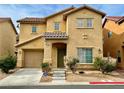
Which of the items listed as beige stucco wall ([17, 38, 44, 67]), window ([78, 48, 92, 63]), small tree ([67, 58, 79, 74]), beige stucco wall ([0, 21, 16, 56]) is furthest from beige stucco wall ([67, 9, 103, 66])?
beige stucco wall ([0, 21, 16, 56])

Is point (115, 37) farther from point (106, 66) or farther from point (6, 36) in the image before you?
point (6, 36)

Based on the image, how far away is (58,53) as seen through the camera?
27812 millimetres

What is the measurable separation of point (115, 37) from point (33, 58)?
11366mm

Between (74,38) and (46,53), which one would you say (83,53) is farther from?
(46,53)

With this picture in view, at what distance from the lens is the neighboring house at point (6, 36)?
3246cm

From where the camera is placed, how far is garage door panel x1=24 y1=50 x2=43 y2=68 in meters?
30.2

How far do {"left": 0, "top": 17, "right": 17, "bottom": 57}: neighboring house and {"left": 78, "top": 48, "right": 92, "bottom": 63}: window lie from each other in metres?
11.9

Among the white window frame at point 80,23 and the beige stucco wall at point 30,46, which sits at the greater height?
the white window frame at point 80,23

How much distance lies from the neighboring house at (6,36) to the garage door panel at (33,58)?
12.0 ft

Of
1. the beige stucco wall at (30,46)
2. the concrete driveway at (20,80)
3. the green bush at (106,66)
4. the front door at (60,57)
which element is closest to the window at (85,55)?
the front door at (60,57)

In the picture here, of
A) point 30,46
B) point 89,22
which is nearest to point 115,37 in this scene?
point 89,22

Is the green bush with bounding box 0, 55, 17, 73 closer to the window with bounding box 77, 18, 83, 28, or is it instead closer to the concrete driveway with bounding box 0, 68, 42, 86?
the concrete driveway with bounding box 0, 68, 42, 86

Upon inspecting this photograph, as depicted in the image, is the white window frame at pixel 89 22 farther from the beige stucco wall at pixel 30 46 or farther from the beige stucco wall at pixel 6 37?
the beige stucco wall at pixel 6 37
